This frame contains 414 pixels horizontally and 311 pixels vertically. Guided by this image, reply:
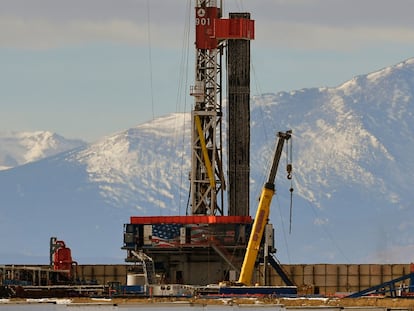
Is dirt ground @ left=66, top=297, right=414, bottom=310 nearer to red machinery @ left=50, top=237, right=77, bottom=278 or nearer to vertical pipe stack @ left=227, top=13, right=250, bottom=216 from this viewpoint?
red machinery @ left=50, top=237, right=77, bottom=278

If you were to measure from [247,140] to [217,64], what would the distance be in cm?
720

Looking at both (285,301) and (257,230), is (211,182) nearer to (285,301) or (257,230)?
(257,230)

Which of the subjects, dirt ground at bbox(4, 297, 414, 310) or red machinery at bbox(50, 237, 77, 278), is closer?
dirt ground at bbox(4, 297, 414, 310)

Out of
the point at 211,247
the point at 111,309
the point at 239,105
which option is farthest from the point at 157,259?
the point at 111,309

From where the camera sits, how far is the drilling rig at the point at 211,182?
14075 cm

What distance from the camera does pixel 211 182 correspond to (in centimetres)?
14562

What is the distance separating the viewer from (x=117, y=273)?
152m

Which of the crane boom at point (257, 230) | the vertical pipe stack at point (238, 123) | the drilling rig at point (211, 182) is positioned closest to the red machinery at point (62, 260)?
the drilling rig at point (211, 182)

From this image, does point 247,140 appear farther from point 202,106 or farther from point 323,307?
point 323,307

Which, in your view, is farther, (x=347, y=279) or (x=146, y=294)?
(x=347, y=279)

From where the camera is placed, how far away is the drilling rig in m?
141

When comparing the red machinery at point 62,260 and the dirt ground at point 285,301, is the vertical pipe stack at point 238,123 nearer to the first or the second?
the red machinery at point 62,260

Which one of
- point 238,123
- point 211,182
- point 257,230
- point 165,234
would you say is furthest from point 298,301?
point 238,123

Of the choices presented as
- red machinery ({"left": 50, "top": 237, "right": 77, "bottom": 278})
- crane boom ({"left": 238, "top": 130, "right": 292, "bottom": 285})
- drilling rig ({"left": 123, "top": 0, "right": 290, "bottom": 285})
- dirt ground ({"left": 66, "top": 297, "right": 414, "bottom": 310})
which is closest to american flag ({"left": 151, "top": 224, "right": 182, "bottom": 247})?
drilling rig ({"left": 123, "top": 0, "right": 290, "bottom": 285})
